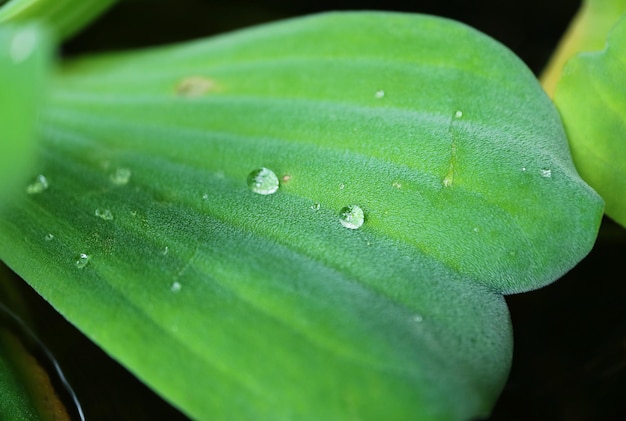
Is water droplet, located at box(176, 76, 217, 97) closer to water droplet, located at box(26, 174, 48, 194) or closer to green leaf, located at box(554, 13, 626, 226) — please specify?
water droplet, located at box(26, 174, 48, 194)

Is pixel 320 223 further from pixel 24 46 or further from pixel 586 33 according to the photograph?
pixel 586 33

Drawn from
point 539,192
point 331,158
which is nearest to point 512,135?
point 539,192

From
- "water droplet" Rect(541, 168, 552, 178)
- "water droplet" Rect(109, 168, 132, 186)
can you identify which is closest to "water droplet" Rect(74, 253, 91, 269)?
"water droplet" Rect(109, 168, 132, 186)

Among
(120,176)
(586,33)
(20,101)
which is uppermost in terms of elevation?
(20,101)

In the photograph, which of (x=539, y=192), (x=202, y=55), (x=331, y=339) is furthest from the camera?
(x=202, y=55)

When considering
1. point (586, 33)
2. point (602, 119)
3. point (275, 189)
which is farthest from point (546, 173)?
point (586, 33)

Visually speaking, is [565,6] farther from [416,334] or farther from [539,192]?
[416,334]

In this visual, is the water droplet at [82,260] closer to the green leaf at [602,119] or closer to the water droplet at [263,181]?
the water droplet at [263,181]
